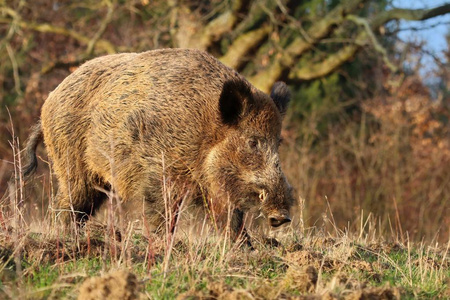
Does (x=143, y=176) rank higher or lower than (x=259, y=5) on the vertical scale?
lower

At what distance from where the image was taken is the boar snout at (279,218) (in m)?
4.81

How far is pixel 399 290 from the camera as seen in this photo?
3.30 m

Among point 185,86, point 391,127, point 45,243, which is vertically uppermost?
point 185,86

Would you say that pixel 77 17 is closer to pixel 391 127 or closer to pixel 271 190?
pixel 391 127

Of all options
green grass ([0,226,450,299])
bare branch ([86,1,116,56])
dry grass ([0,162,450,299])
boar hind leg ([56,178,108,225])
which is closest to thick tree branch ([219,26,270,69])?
bare branch ([86,1,116,56])

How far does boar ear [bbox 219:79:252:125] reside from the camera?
16.8 ft

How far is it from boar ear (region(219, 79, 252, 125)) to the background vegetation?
576 cm

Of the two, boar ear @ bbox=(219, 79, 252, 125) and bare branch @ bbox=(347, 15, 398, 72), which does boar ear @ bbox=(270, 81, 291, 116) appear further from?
bare branch @ bbox=(347, 15, 398, 72)

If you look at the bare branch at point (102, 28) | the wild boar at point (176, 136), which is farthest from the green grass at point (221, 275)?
the bare branch at point (102, 28)

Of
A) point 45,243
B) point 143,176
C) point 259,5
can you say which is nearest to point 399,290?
point 45,243

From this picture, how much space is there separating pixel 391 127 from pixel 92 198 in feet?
38.8

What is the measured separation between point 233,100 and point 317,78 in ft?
26.0

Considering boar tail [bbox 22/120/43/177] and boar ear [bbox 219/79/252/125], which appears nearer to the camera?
boar ear [bbox 219/79/252/125]

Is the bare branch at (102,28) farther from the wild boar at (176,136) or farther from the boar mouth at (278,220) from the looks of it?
the boar mouth at (278,220)
